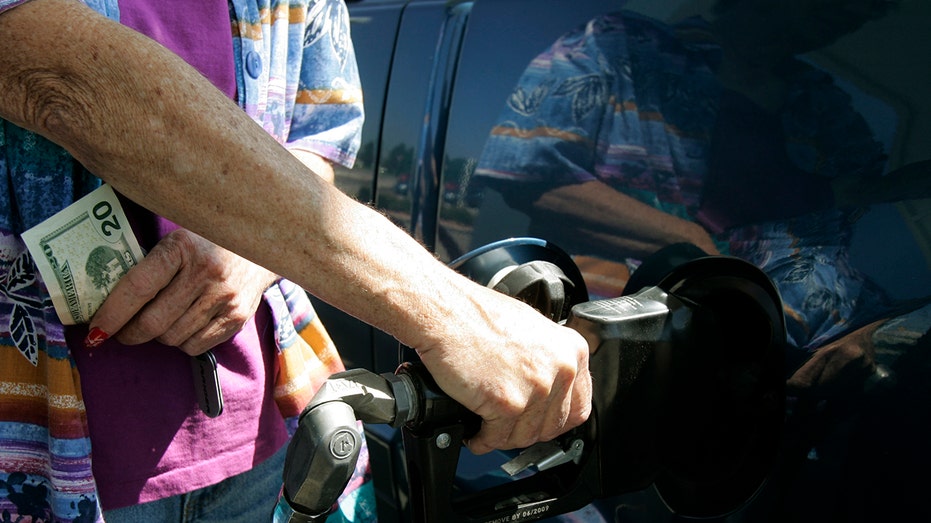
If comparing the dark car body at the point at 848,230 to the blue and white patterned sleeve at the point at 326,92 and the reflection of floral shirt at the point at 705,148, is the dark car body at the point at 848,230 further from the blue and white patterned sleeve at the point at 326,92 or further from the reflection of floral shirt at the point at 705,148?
the blue and white patterned sleeve at the point at 326,92

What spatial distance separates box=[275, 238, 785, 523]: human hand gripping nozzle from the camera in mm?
1157

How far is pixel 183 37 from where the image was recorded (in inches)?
47.4

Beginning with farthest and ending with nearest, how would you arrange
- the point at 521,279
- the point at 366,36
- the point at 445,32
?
1. the point at 366,36
2. the point at 445,32
3. the point at 521,279

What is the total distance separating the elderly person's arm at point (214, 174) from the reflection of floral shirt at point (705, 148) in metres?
0.44

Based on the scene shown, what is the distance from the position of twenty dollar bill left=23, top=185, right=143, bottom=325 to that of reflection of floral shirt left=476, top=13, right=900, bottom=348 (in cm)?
72

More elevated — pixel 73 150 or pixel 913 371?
pixel 73 150

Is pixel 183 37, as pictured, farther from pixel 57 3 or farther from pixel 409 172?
pixel 409 172

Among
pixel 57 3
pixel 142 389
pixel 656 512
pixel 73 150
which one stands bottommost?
pixel 656 512

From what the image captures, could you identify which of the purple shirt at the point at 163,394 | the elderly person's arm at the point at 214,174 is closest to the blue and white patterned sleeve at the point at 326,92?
the purple shirt at the point at 163,394

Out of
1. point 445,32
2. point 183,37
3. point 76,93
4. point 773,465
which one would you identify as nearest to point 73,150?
point 76,93

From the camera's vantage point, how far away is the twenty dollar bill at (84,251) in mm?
1070

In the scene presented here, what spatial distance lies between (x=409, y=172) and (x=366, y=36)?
1.59 feet

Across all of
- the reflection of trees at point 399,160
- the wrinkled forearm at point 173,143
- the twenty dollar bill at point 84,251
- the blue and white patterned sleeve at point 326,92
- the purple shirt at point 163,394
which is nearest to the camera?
the wrinkled forearm at point 173,143

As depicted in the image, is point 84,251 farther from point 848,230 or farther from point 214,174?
point 848,230
